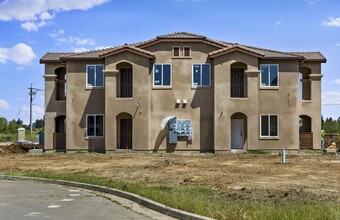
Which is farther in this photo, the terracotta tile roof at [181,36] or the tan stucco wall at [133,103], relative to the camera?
the terracotta tile roof at [181,36]

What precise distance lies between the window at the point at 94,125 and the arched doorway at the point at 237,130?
986cm

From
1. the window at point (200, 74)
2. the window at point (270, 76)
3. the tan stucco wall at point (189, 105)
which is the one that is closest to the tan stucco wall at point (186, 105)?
the tan stucco wall at point (189, 105)

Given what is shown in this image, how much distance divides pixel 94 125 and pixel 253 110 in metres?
12.0

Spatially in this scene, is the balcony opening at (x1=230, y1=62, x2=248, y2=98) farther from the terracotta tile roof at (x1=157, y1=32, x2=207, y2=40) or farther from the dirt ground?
the dirt ground

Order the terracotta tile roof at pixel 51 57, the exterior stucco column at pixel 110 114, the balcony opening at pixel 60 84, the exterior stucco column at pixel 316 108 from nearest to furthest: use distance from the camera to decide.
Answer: the exterior stucco column at pixel 110 114, the exterior stucco column at pixel 316 108, the terracotta tile roof at pixel 51 57, the balcony opening at pixel 60 84

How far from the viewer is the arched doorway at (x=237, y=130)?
3601cm

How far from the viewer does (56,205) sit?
13492mm

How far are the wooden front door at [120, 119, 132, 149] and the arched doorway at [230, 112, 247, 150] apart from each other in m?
7.66

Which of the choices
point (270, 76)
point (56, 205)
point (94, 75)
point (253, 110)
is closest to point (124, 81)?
point (94, 75)

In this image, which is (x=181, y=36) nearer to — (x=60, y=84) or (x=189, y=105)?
(x=189, y=105)

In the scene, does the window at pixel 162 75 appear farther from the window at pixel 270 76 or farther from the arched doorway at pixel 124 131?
the window at pixel 270 76

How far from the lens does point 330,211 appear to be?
9.41m

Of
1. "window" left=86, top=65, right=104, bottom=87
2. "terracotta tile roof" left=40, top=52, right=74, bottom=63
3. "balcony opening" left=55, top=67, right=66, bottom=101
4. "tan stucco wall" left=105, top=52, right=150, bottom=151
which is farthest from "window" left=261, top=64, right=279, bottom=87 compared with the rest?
"balcony opening" left=55, top=67, right=66, bottom=101

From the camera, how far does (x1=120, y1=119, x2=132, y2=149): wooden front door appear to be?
36.2 m
